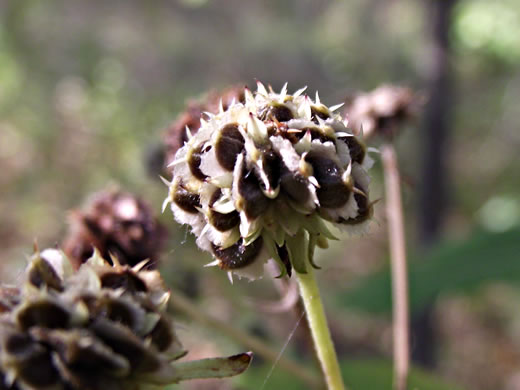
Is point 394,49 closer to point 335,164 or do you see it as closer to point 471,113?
point 471,113

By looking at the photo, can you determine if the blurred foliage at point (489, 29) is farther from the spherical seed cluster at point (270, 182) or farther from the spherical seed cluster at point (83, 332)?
the spherical seed cluster at point (83, 332)

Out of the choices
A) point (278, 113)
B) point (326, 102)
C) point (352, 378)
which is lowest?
point (352, 378)

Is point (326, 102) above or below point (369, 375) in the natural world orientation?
above

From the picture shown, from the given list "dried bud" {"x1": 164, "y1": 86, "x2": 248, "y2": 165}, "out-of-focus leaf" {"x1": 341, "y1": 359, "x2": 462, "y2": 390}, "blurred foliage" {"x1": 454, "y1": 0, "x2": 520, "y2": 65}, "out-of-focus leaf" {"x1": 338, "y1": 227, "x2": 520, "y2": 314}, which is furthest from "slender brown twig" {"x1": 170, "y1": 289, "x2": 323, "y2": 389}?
"blurred foliage" {"x1": 454, "y1": 0, "x2": 520, "y2": 65}

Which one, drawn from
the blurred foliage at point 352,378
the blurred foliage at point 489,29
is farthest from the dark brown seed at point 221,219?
the blurred foliage at point 489,29

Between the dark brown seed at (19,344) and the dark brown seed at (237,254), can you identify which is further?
the dark brown seed at (237,254)

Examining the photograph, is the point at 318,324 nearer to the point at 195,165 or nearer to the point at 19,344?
the point at 195,165

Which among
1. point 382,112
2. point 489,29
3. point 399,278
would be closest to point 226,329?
point 399,278

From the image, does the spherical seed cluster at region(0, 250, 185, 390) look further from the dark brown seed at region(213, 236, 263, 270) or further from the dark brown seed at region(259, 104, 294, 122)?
the dark brown seed at region(259, 104, 294, 122)
